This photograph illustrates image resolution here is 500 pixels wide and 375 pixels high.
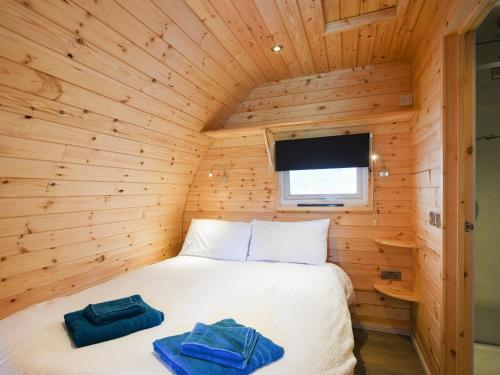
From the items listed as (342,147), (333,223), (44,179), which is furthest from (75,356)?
(342,147)

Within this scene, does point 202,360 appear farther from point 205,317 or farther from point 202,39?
point 202,39

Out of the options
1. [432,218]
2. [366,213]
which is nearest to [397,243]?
[366,213]

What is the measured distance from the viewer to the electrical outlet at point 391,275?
90.6 inches

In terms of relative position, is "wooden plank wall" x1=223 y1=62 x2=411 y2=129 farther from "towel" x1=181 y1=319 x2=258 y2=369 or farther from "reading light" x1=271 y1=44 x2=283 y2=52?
"towel" x1=181 y1=319 x2=258 y2=369

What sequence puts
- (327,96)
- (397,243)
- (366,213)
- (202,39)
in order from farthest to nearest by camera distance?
(327,96) → (366,213) → (397,243) → (202,39)

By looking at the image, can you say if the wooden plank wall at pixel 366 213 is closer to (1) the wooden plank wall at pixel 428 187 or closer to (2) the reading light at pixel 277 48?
(1) the wooden plank wall at pixel 428 187

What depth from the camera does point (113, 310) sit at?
124cm

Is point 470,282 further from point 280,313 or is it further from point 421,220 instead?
point 280,313

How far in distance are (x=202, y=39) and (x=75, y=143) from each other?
1.04 m

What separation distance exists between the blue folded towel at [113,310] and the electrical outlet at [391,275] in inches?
78.8

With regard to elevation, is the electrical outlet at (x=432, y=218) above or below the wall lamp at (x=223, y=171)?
below

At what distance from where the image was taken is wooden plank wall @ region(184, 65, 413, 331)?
2.29 meters

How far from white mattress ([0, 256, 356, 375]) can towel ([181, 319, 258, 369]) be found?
89 millimetres

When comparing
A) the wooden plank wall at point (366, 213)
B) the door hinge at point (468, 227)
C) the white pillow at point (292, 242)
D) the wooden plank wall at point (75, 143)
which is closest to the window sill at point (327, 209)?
the wooden plank wall at point (366, 213)
